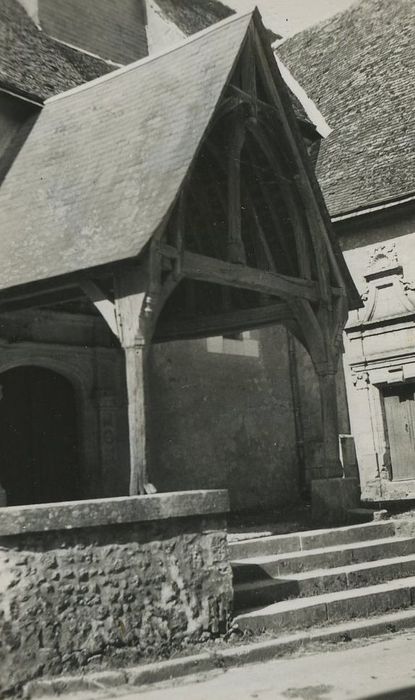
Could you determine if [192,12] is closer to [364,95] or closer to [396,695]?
[364,95]

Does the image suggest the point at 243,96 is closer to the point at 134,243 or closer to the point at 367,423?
the point at 134,243

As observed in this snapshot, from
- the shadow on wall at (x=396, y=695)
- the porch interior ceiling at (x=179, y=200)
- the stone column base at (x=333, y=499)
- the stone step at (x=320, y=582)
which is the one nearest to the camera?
the shadow on wall at (x=396, y=695)

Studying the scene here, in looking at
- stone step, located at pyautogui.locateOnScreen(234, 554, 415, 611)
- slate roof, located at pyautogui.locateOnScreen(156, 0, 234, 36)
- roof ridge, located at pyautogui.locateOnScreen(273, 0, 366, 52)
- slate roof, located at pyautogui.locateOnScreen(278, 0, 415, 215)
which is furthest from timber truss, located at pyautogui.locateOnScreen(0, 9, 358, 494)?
roof ridge, located at pyautogui.locateOnScreen(273, 0, 366, 52)

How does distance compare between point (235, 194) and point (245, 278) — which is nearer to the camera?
point (235, 194)

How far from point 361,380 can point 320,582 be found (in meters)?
9.01

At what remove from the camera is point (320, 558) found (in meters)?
6.86

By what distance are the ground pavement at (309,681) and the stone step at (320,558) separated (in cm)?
109

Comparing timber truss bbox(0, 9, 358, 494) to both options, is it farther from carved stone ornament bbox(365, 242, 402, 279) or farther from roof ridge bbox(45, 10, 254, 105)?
carved stone ornament bbox(365, 242, 402, 279)

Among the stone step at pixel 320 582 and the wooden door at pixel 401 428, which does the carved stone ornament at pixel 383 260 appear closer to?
the wooden door at pixel 401 428

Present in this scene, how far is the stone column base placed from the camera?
8.15 metres

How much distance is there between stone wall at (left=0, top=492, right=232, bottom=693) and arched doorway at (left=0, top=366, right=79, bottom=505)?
391 cm

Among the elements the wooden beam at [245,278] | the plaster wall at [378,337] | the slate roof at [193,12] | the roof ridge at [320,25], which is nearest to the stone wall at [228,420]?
the wooden beam at [245,278]

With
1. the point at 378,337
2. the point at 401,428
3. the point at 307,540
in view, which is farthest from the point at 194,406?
the point at 401,428

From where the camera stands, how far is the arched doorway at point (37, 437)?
9.02 m
